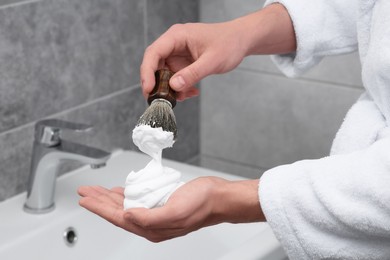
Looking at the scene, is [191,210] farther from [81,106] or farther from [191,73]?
[81,106]

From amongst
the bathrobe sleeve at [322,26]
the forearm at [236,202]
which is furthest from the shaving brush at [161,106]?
the bathrobe sleeve at [322,26]

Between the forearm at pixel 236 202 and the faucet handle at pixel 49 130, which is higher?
the forearm at pixel 236 202

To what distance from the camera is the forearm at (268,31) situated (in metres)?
0.98

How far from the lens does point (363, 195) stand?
748 millimetres

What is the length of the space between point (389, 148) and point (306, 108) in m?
0.74

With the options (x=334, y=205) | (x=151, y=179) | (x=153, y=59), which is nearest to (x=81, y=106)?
(x=153, y=59)

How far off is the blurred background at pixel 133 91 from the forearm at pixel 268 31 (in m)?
0.37

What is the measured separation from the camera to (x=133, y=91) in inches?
55.8

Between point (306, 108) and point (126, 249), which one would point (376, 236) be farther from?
point (306, 108)

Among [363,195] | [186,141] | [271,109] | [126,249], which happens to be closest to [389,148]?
[363,195]

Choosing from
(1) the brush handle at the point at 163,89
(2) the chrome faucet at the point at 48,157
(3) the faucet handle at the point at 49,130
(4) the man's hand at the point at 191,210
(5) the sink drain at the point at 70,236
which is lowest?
(5) the sink drain at the point at 70,236

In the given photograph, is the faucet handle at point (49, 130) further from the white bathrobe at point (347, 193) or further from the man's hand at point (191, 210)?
the white bathrobe at point (347, 193)

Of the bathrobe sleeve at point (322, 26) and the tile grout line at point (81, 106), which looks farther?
the tile grout line at point (81, 106)

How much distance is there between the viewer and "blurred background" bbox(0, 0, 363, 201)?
1156 millimetres
